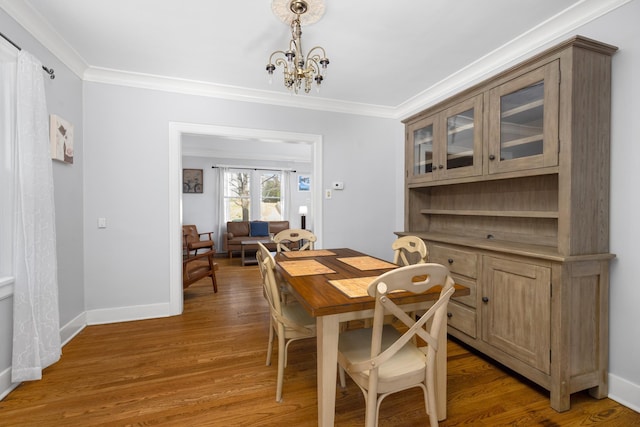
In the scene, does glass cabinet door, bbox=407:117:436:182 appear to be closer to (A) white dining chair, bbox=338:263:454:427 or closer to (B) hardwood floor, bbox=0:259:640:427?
(B) hardwood floor, bbox=0:259:640:427

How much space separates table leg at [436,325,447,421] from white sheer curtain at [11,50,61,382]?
2508mm

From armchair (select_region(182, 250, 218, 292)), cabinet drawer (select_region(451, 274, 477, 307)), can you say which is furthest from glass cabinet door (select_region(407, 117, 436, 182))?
armchair (select_region(182, 250, 218, 292))

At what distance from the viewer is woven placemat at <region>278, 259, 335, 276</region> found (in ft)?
6.12

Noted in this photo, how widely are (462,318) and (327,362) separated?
4.89ft

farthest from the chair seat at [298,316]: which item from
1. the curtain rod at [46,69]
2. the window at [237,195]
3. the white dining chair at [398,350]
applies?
the window at [237,195]

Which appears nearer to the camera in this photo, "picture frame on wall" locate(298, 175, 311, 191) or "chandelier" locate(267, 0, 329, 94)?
"chandelier" locate(267, 0, 329, 94)

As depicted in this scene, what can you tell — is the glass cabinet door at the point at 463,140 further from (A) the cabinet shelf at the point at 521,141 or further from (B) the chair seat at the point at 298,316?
(B) the chair seat at the point at 298,316

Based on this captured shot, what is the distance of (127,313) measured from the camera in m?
2.99

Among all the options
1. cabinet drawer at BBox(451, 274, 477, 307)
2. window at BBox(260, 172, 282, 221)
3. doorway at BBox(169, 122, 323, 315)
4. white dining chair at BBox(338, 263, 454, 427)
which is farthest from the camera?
window at BBox(260, 172, 282, 221)

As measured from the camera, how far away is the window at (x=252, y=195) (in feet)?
23.9

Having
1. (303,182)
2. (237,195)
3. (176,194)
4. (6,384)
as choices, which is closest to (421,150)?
(176,194)

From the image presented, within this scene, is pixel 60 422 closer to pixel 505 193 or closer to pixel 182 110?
pixel 182 110

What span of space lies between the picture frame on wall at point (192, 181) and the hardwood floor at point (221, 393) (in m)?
4.66

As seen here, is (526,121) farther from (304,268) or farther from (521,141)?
(304,268)
